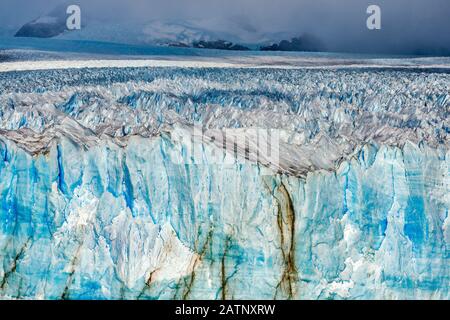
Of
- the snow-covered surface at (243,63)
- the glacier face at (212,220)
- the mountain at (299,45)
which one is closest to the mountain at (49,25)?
the snow-covered surface at (243,63)

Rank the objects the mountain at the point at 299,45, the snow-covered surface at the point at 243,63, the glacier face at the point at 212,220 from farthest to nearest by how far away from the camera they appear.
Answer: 1. the mountain at the point at 299,45
2. the snow-covered surface at the point at 243,63
3. the glacier face at the point at 212,220

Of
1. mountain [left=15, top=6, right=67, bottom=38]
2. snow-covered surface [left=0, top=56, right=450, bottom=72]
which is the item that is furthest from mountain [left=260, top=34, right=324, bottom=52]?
mountain [left=15, top=6, right=67, bottom=38]

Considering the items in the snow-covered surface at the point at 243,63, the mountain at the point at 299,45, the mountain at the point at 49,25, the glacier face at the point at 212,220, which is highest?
the mountain at the point at 49,25

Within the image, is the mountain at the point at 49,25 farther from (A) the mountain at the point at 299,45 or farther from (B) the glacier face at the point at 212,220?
(B) the glacier face at the point at 212,220

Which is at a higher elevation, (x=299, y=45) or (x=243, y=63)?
(x=299, y=45)

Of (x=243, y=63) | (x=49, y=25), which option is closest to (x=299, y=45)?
(x=243, y=63)

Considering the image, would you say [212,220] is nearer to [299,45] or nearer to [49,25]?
[299,45]

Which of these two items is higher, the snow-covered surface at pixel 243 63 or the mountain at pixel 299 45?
the mountain at pixel 299 45

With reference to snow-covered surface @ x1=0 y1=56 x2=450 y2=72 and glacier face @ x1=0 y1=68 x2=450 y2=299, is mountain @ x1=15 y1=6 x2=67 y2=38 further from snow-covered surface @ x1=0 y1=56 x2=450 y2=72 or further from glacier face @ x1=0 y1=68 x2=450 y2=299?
glacier face @ x1=0 y1=68 x2=450 y2=299

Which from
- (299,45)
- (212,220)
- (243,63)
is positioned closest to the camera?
(212,220)
